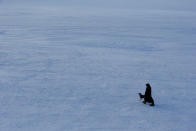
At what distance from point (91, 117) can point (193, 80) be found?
245 inches

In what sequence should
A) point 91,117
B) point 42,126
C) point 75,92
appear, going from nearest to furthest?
1. point 42,126
2. point 91,117
3. point 75,92

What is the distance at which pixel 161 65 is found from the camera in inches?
562

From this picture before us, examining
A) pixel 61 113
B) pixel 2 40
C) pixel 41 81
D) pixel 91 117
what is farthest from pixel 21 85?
pixel 2 40

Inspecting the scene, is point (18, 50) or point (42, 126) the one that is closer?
point (42, 126)

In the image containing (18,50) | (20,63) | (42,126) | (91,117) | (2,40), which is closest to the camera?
(42,126)

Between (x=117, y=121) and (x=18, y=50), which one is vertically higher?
(x=18, y=50)

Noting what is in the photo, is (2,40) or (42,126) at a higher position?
(2,40)

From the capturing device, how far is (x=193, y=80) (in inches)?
469

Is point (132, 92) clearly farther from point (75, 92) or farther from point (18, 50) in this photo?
point (18, 50)

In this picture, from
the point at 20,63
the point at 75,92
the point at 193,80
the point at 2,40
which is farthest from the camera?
the point at 2,40

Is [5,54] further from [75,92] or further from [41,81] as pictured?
[75,92]

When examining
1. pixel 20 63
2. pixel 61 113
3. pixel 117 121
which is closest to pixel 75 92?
pixel 61 113

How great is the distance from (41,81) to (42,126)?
4043mm

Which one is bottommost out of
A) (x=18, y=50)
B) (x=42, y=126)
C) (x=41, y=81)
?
(x=42, y=126)
